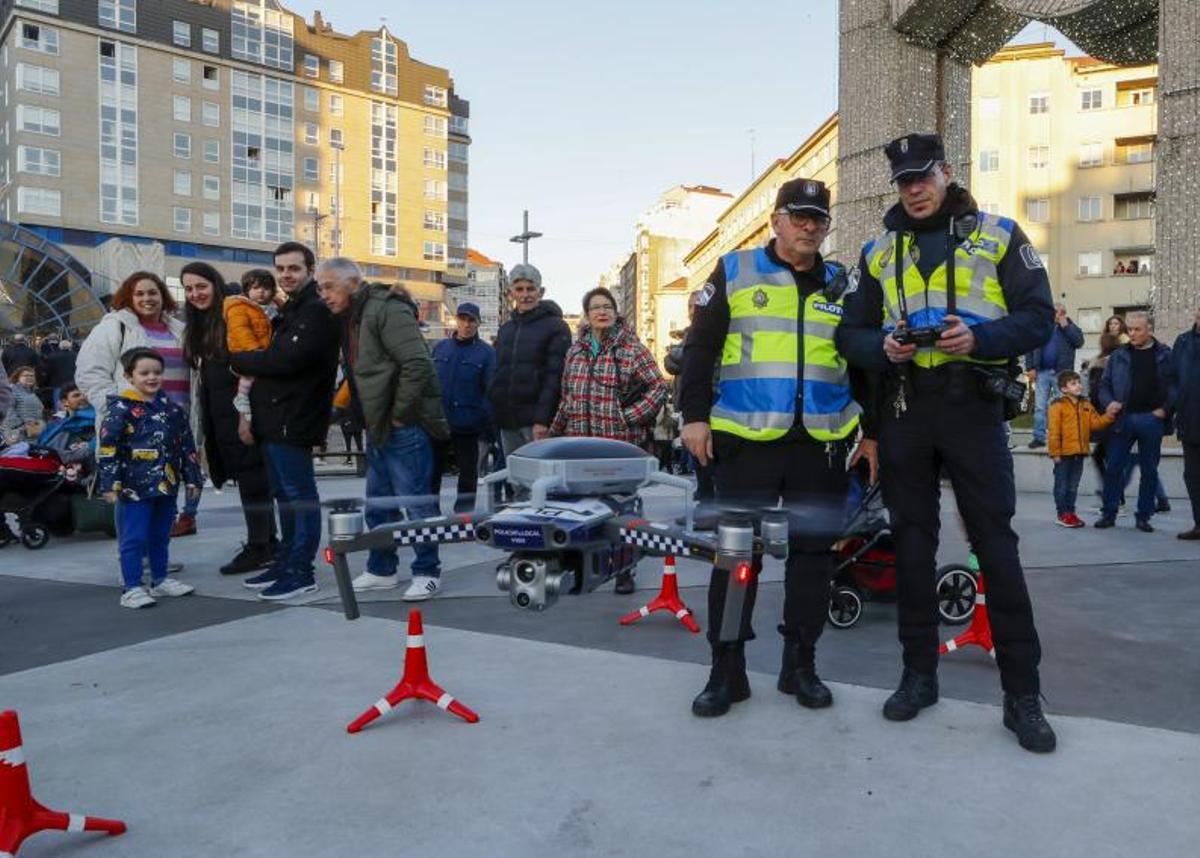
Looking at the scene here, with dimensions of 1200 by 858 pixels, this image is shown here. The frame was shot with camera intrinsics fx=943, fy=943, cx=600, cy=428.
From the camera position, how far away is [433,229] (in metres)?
75.9

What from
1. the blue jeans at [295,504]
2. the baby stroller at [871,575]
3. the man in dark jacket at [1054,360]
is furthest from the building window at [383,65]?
the baby stroller at [871,575]

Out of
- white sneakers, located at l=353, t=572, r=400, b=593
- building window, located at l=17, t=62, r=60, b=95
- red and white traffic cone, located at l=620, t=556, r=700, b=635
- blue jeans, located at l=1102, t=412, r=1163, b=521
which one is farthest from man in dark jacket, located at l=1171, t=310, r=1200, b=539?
building window, located at l=17, t=62, r=60, b=95

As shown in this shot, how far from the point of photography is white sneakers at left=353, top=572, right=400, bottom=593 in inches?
236

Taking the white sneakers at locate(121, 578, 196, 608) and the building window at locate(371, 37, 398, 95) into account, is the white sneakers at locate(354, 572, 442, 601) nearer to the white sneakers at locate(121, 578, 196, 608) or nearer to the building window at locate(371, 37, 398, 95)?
the white sneakers at locate(121, 578, 196, 608)

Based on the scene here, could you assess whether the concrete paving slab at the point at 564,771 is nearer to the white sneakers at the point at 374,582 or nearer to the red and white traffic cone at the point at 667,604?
the red and white traffic cone at the point at 667,604

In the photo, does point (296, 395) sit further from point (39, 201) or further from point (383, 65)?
point (383, 65)

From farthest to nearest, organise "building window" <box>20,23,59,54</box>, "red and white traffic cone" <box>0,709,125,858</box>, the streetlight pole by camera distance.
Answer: "building window" <box>20,23,59,54</box>, the streetlight pole, "red and white traffic cone" <box>0,709,125,858</box>

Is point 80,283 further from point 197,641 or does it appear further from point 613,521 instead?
point 613,521

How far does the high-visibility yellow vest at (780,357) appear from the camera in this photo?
11.8ft

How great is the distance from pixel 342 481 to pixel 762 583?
29.2 ft

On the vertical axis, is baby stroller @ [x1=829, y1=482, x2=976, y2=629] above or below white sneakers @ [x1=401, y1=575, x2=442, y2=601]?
above

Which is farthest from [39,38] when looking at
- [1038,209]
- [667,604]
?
[667,604]

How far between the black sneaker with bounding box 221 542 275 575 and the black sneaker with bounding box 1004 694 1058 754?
5011mm

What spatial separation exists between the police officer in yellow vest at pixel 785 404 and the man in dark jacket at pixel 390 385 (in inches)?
96.3
